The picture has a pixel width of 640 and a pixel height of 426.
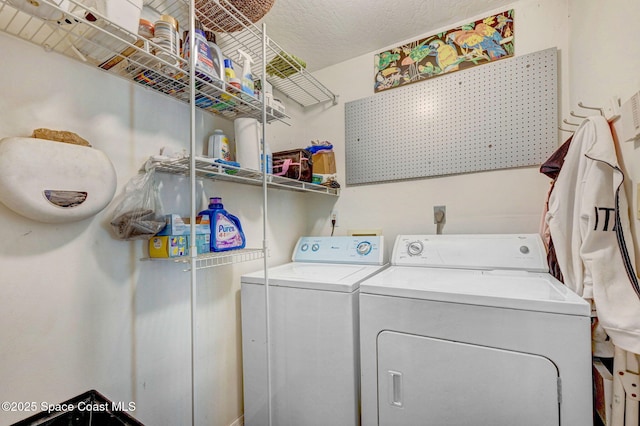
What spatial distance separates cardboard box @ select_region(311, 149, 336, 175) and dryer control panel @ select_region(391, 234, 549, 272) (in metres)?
0.78

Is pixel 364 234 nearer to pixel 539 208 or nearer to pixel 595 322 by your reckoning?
pixel 539 208

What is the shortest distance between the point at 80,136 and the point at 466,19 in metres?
2.23

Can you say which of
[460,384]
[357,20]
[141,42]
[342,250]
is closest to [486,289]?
[460,384]

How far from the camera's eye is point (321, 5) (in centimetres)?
158

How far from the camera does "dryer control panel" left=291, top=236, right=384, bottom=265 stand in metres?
1.79

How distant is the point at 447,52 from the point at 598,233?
145 cm

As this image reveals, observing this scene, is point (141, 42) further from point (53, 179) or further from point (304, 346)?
point (304, 346)

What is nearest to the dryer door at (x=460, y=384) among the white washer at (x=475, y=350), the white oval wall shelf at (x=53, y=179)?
the white washer at (x=475, y=350)

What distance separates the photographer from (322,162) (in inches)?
83.4

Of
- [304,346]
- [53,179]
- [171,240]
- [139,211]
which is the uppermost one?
[53,179]

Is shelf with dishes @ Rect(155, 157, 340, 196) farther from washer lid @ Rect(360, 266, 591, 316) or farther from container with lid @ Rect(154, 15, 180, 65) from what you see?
washer lid @ Rect(360, 266, 591, 316)

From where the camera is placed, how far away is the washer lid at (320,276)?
51.1 inches

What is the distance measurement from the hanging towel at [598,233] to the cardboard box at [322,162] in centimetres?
139

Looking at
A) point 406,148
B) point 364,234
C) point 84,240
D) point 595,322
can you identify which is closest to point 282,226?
point 364,234
